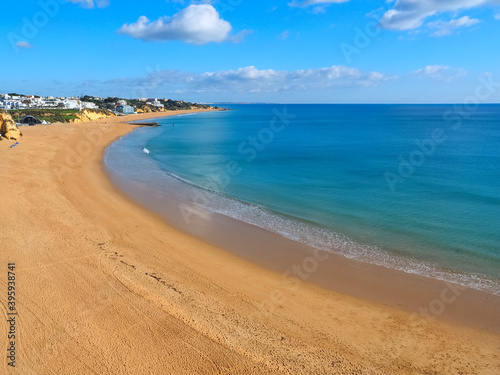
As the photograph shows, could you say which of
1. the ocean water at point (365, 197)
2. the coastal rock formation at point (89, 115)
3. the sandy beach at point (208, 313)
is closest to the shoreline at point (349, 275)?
the sandy beach at point (208, 313)

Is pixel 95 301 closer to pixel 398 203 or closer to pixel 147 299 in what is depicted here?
pixel 147 299

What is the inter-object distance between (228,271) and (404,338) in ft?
19.9

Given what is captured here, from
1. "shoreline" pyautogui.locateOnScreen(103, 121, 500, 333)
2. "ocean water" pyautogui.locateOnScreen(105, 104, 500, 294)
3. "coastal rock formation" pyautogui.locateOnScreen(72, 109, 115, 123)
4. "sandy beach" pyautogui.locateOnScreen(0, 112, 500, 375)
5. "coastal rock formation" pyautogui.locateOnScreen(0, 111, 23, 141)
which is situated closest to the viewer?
"sandy beach" pyautogui.locateOnScreen(0, 112, 500, 375)

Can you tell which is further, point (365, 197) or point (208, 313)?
point (365, 197)

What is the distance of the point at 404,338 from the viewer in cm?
888

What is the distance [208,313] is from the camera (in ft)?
30.8

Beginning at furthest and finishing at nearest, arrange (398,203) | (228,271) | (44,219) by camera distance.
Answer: (398,203) → (44,219) → (228,271)

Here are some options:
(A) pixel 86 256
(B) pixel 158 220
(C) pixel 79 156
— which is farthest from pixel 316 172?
(C) pixel 79 156

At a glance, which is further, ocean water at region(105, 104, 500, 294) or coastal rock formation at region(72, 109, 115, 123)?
coastal rock formation at region(72, 109, 115, 123)

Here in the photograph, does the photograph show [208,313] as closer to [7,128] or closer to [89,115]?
[7,128]

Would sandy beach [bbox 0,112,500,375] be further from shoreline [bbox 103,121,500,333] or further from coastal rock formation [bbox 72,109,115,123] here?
coastal rock formation [bbox 72,109,115,123]

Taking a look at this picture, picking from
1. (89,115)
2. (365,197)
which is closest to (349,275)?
(365,197)

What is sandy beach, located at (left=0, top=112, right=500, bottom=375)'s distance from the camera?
7744 millimetres

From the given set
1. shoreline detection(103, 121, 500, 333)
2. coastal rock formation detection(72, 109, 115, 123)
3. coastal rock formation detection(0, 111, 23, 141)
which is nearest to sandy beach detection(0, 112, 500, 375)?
shoreline detection(103, 121, 500, 333)
